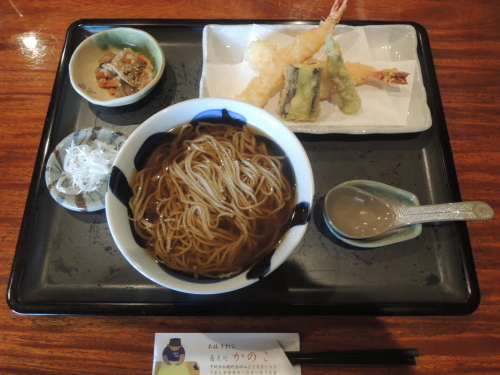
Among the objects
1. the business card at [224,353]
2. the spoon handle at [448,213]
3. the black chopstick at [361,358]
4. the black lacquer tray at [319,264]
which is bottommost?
the business card at [224,353]

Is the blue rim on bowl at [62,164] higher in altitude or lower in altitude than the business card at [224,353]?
higher

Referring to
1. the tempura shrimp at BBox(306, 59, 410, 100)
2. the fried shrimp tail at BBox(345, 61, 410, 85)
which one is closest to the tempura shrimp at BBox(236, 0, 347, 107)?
the tempura shrimp at BBox(306, 59, 410, 100)

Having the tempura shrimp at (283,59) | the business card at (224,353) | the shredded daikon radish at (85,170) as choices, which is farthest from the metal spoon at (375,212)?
the shredded daikon radish at (85,170)

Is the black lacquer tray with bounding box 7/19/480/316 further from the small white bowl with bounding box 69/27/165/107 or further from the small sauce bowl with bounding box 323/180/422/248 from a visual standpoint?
the small white bowl with bounding box 69/27/165/107

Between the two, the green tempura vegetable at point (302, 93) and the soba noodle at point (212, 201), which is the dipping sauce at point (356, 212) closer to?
the soba noodle at point (212, 201)

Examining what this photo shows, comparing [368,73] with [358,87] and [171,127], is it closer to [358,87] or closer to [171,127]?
[358,87]

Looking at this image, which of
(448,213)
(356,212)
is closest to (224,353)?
(356,212)

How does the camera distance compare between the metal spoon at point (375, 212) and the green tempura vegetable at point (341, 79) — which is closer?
the metal spoon at point (375, 212)
